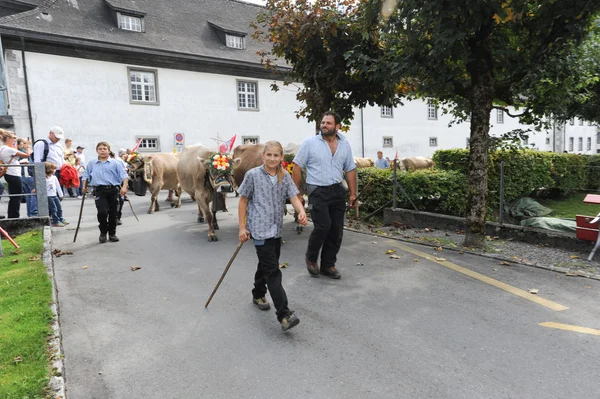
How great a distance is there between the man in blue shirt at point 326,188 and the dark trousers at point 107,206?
13.5 feet

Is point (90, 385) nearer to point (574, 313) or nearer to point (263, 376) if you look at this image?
point (263, 376)

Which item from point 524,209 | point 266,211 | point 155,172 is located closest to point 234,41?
point 155,172

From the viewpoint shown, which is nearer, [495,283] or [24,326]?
[24,326]

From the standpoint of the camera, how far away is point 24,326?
155 inches

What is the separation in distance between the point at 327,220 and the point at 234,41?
24.4m

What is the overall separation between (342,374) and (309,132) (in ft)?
89.8

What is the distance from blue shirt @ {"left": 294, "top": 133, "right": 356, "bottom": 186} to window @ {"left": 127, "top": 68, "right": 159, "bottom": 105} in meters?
19.9

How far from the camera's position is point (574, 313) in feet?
14.6

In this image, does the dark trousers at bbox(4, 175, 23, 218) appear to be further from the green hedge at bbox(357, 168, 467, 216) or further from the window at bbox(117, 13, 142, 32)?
the window at bbox(117, 13, 142, 32)

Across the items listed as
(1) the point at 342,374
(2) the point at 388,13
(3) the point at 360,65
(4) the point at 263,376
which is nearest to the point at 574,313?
(1) the point at 342,374

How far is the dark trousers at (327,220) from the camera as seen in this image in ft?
17.6

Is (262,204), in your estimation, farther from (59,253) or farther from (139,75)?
(139,75)

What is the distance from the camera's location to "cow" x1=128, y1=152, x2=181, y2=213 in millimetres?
12070

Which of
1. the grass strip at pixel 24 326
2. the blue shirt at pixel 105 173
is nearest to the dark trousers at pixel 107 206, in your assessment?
the blue shirt at pixel 105 173
